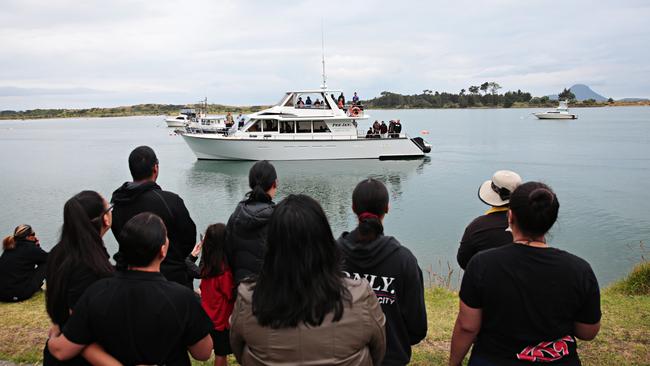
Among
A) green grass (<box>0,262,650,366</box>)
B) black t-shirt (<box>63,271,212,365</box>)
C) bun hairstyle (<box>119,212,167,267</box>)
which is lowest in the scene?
green grass (<box>0,262,650,366</box>)

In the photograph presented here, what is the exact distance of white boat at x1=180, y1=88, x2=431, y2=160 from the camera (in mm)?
26750

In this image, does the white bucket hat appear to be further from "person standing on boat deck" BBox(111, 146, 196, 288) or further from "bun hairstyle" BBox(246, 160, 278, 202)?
"person standing on boat deck" BBox(111, 146, 196, 288)

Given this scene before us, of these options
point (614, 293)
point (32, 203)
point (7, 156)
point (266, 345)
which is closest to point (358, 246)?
point (266, 345)

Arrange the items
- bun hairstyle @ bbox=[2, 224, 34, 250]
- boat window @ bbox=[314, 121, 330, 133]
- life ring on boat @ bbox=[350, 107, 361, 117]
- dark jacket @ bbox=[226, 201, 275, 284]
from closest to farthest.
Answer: dark jacket @ bbox=[226, 201, 275, 284] < bun hairstyle @ bbox=[2, 224, 34, 250] < life ring on boat @ bbox=[350, 107, 361, 117] < boat window @ bbox=[314, 121, 330, 133]

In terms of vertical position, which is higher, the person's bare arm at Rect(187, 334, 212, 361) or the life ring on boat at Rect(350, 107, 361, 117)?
the life ring on boat at Rect(350, 107, 361, 117)

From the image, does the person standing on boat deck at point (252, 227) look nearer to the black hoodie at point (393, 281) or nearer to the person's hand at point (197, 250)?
the person's hand at point (197, 250)

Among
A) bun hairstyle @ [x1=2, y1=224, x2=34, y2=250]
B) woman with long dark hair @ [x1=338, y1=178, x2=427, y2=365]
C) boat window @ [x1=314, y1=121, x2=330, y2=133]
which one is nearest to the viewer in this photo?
woman with long dark hair @ [x1=338, y1=178, x2=427, y2=365]

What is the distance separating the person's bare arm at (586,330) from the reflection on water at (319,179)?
35.6 feet

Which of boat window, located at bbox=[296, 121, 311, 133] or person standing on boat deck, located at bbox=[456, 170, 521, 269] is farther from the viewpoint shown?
boat window, located at bbox=[296, 121, 311, 133]

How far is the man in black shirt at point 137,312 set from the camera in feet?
7.67

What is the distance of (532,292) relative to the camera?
2.42m

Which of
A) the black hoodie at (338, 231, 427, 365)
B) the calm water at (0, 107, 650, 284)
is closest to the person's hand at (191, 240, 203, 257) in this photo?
the black hoodie at (338, 231, 427, 365)

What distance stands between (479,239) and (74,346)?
2.48 metres

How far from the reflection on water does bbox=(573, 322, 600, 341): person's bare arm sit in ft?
35.6
